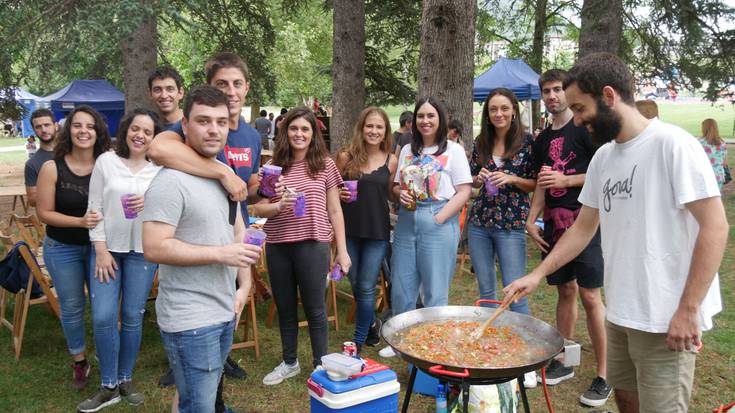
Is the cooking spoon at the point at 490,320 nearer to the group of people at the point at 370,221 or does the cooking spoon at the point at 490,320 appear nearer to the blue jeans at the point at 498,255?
the group of people at the point at 370,221

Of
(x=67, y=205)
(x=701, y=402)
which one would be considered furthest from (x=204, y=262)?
(x=701, y=402)

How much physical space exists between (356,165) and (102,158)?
1.69 meters

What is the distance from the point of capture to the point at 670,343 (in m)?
2.16

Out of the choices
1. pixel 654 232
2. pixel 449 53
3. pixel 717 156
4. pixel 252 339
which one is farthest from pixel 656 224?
pixel 717 156

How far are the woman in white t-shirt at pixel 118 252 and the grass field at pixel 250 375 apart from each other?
13.1 inches

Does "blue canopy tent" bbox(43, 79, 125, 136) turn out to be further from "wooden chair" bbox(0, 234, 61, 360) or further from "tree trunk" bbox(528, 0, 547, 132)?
"wooden chair" bbox(0, 234, 61, 360)

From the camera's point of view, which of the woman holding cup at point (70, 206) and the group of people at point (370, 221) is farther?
the woman holding cup at point (70, 206)

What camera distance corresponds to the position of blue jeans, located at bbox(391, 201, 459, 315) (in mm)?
3936

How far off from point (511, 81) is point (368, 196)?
35.4 feet

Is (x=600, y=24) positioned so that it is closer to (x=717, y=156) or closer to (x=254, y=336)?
(x=717, y=156)

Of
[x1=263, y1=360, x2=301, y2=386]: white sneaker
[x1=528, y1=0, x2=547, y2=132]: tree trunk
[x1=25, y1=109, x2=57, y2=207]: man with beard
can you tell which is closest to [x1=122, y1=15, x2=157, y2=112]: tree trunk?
[x1=25, y1=109, x2=57, y2=207]: man with beard

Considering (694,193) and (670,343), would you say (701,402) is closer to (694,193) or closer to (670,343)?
(670,343)

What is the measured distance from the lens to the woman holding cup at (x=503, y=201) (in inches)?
154

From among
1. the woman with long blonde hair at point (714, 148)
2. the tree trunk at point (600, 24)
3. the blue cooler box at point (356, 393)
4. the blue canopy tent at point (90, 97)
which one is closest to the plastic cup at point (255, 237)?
the blue cooler box at point (356, 393)
